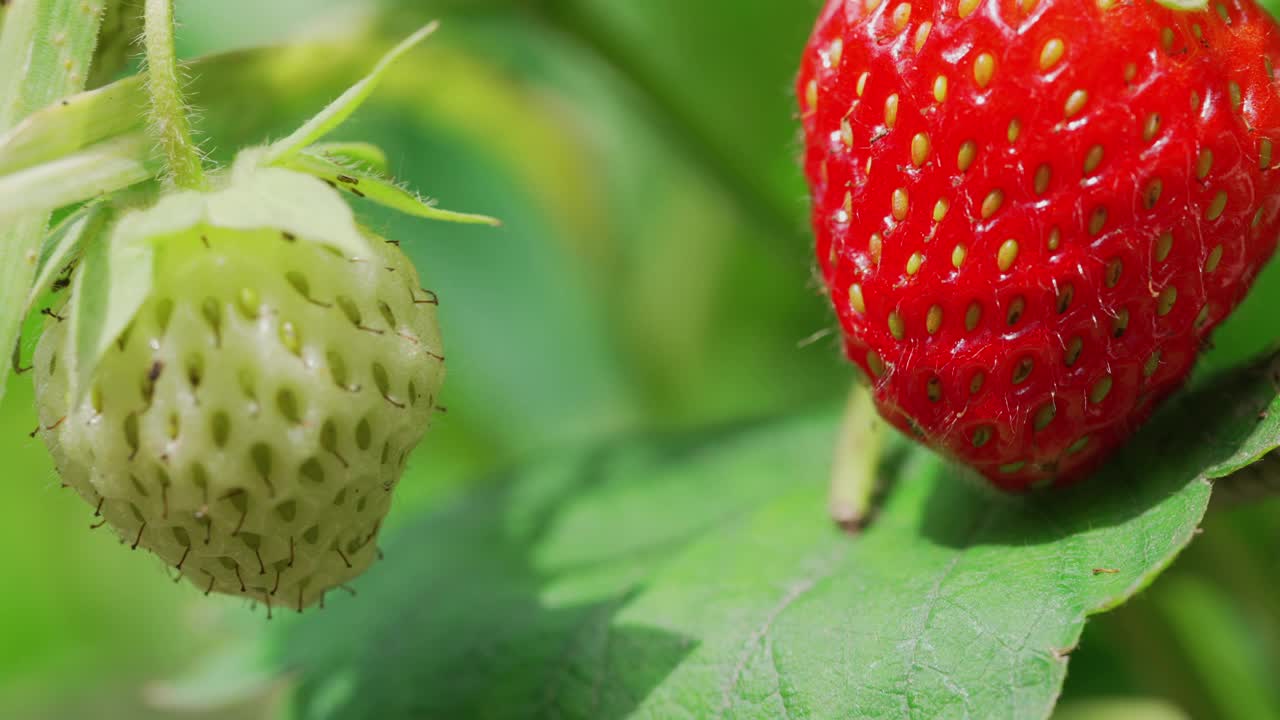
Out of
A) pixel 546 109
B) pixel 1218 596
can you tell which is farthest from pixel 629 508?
pixel 546 109

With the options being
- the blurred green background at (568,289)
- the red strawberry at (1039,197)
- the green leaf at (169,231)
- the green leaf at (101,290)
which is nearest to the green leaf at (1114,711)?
the blurred green background at (568,289)

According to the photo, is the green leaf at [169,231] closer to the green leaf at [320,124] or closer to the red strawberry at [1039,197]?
the green leaf at [320,124]

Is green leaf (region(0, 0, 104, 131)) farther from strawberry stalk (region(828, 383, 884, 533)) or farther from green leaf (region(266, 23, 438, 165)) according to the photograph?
strawberry stalk (region(828, 383, 884, 533))

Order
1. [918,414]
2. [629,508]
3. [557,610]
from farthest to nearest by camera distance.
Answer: [629,508], [557,610], [918,414]

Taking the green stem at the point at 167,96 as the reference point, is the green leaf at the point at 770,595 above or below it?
below

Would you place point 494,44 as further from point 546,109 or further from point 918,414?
point 918,414


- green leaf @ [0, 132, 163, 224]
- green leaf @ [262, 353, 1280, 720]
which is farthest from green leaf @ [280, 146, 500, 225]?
green leaf @ [262, 353, 1280, 720]
